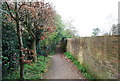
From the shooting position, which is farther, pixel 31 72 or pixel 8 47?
pixel 31 72

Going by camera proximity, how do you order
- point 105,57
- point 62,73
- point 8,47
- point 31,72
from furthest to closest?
point 62,73 → point 31,72 → point 8,47 → point 105,57

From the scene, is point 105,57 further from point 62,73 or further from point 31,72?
point 31,72

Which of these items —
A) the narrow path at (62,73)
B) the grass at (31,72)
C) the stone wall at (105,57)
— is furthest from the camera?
the narrow path at (62,73)

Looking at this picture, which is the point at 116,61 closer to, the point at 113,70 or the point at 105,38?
the point at 113,70

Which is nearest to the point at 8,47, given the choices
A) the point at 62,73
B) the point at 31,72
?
the point at 31,72

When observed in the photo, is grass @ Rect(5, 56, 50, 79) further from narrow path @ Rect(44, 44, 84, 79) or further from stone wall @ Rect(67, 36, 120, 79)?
stone wall @ Rect(67, 36, 120, 79)

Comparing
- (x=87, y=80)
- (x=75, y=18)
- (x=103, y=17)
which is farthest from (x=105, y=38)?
(x=75, y=18)

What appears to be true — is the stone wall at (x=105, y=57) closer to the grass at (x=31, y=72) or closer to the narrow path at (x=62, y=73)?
the narrow path at (x=62, y=73)

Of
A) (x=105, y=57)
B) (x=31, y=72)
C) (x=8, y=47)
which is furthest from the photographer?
(x=31, y=72)

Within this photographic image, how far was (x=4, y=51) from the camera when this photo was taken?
4609mm

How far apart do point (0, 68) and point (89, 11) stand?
1432 cm

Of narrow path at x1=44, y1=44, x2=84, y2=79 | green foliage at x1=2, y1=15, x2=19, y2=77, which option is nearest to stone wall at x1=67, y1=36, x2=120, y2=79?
narrow path at x1=44, y1=44, x2=84, y2=79

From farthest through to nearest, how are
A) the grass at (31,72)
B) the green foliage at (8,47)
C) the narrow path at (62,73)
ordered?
the narrow path at (62,73) < the grass at (31,72) < the green foliage at (8,47)

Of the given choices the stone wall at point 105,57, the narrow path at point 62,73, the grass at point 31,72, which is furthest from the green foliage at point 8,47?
the stone wall at point 105,57
